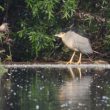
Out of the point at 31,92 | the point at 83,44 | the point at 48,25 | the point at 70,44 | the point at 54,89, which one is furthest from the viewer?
the point at 48,25

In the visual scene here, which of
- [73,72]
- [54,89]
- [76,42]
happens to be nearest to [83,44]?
[76,42]

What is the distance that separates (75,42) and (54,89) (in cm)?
608

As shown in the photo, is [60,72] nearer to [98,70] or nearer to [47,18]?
[98,70]

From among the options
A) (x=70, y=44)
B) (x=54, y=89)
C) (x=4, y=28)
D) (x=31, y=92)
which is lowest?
(x=70, y=44)

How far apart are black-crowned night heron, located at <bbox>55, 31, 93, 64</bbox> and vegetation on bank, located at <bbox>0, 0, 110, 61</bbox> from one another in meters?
0.33

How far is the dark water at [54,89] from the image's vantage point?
1059 centimetres

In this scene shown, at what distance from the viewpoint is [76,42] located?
18.5m

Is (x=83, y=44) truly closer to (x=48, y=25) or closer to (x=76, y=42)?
(x=76, y=42)

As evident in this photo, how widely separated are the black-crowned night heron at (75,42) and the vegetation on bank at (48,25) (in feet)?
1.09

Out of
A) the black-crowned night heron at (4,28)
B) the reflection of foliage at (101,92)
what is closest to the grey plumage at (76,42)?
the black-crowned night heron at (4,28)

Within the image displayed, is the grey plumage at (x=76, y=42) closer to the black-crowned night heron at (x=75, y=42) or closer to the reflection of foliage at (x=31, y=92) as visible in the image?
the black-crowned night heron at (x=75, y=42)

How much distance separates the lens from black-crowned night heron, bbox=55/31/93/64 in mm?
18234

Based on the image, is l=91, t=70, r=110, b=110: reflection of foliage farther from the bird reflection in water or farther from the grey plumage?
the grey plumage

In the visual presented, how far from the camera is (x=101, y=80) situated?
14062 mm
